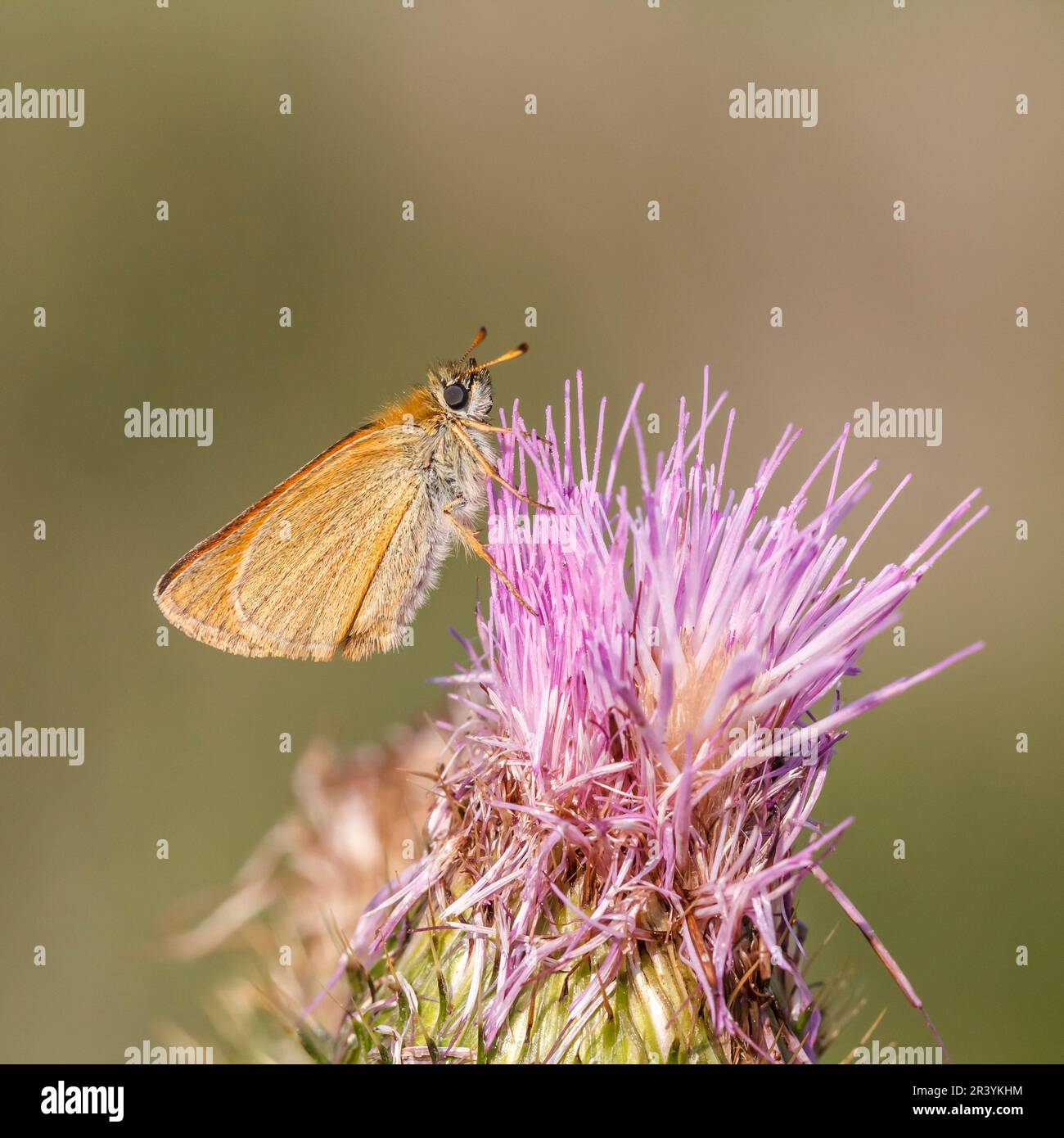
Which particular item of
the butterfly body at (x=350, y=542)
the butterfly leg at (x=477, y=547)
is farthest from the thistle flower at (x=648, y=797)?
the butterfly body at (x=350, y=542)

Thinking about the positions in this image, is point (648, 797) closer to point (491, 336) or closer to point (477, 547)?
point (477, 547)

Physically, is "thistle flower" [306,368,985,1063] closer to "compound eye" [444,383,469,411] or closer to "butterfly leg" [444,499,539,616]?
"butterfly leg" [444,499,539,616]

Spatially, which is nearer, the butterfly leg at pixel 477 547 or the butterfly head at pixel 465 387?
the butterfly leg at pixel 477 547

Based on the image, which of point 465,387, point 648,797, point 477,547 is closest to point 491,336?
point 465,387

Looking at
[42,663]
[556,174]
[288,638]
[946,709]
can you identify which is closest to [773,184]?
[556,174]

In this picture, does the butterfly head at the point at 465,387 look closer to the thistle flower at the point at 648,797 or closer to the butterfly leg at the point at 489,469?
the butterfly leg at the point at 489,469

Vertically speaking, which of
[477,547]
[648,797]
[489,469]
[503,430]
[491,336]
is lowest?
[648,797]

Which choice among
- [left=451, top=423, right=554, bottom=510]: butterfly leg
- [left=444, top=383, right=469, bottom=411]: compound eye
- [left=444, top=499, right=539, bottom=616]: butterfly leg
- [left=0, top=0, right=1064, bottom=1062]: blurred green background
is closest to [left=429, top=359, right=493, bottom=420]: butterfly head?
[left=444, top=383, right=469, bottom=411]: compound eye
